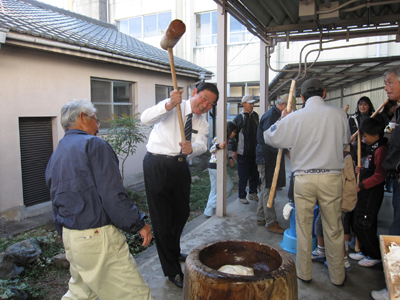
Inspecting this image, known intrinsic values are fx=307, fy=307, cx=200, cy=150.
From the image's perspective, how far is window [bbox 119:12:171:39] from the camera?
20.3 metres

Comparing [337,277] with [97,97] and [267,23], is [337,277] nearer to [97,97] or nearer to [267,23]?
[267,23]

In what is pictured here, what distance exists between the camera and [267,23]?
17.5ft

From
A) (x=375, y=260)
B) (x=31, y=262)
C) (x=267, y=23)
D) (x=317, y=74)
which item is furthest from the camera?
(x=317, y=74)

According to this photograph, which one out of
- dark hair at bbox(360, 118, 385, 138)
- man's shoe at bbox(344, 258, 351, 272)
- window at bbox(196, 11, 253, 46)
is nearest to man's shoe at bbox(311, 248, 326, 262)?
man's shoe at bbox(344, 258, 351, 272)

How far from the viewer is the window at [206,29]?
1873 centimetres

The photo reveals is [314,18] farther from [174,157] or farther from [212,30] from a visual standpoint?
[212,30]

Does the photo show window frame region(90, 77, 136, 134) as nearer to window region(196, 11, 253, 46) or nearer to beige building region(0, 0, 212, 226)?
beige building region(0, 0, 212, 226)

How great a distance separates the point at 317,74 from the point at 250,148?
325 cm

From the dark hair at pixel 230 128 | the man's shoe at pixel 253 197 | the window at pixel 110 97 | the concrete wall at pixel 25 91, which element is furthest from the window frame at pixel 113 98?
the man's shoe at pixel 253 197

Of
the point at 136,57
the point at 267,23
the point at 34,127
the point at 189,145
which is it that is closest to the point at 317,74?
the point at 267,23

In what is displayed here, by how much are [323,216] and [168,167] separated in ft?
5.36

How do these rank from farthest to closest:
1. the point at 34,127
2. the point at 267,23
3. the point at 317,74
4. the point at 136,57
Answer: the point at 136,57
the point at 317,74
the point at 34,127
the point at 267,23

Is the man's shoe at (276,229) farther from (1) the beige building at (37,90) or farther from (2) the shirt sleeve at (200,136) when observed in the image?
(1) the beige building at (37,90)

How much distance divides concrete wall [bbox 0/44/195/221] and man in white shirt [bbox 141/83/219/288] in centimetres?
431
